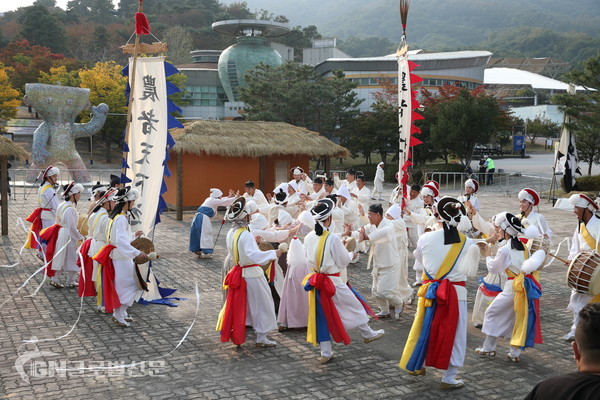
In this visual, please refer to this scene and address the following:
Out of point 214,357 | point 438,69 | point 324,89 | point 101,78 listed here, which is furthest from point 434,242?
point 438,69

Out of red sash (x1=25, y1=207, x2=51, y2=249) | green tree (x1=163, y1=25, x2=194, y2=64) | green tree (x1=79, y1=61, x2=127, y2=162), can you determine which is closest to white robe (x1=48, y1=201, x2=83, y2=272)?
red sash (x1=25, y1=207, x2=51, y2=249)

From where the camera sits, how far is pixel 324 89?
3450 cm

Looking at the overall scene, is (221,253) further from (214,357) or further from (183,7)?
(183,7)

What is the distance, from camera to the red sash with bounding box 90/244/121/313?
23.8 ft

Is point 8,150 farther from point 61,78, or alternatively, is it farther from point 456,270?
point 61,78

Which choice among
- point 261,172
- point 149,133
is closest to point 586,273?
point 149,133

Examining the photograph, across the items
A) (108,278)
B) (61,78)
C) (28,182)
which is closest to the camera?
(108,278)

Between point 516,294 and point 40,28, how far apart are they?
57.7m

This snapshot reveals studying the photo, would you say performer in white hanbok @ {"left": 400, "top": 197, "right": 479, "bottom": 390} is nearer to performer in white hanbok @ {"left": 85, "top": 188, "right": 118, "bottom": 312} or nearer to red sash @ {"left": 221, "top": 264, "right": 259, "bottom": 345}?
red sash @ {"left": 221, "top": 264, "right": 259, "bottom": 345}

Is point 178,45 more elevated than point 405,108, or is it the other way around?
point 178,45

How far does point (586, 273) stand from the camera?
19.2ft

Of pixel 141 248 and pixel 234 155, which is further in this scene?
pixel 234 155

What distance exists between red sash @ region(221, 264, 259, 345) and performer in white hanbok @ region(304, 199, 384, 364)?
0.74 m

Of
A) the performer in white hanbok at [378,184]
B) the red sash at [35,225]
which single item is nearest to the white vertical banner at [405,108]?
the red sash at [35,225]
